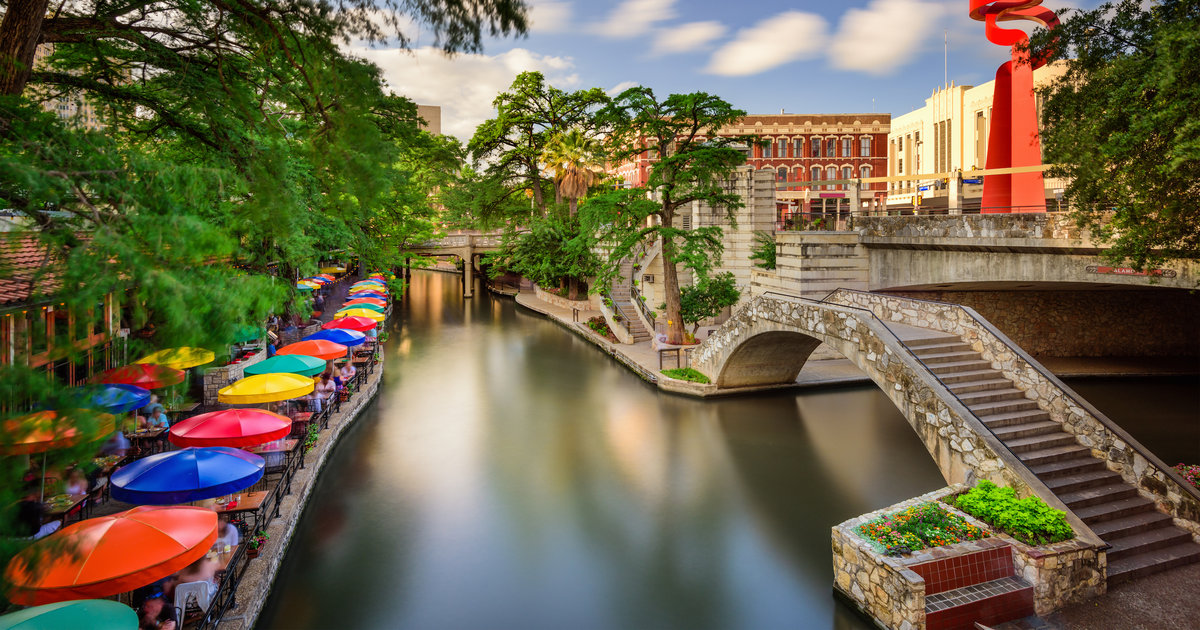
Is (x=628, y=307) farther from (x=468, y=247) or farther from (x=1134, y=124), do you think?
(x=1134, y=124)

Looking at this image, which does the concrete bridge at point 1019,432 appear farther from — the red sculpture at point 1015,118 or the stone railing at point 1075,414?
the red sculpture at point 1015,118

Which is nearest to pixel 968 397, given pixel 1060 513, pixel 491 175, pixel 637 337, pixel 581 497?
pixel 1060 513

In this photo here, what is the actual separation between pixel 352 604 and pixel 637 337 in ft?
74.5

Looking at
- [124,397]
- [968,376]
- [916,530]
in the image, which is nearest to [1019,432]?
[968,376]

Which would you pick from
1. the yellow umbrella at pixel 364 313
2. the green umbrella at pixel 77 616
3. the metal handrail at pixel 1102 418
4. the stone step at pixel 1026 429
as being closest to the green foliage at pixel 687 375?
the metal handrail at pixel 1102 418

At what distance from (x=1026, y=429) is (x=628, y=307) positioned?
24.4m

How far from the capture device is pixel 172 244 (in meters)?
5.80

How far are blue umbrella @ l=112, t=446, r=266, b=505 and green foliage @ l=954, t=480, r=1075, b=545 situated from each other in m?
11.1

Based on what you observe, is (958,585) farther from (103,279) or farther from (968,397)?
(103,279)

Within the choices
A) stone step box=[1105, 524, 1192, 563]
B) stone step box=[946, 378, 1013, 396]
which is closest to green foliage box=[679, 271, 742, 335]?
stone step box=[946, 378, 1013, 396]

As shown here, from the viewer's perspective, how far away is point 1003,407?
41.9 ft

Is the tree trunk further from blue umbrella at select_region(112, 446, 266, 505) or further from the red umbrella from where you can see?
the red umbrella

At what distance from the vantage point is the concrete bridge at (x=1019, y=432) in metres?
10.8

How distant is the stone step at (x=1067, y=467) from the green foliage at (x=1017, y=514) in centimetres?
94
